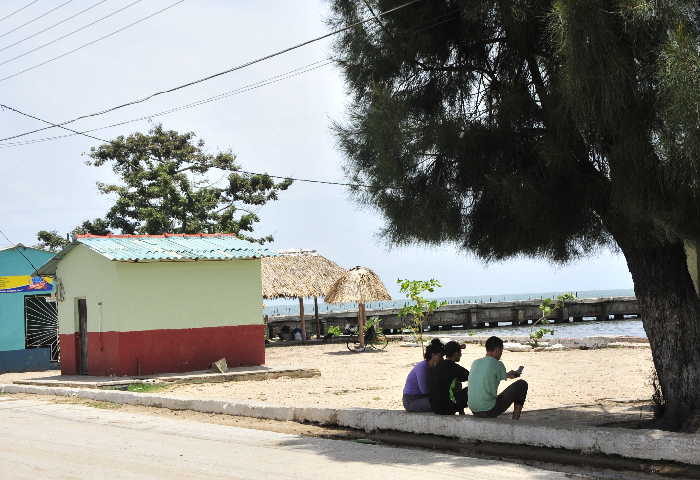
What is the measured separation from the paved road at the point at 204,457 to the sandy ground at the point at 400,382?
133 inches

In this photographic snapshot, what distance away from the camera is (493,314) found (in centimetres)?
5950

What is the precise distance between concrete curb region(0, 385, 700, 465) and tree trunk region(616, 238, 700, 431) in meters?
1.48

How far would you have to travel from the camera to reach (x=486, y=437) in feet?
33.7

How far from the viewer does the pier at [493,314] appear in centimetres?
5200

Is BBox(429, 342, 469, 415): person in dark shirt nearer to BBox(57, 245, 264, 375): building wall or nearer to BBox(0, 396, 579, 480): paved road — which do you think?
BBox(0, 396, 579, 480): paved road

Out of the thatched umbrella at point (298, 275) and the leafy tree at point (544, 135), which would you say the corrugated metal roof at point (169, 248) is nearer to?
the leafy tree at point (544, 135)

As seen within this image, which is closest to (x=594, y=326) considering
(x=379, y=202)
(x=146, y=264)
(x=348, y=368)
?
(x=348, y=368)

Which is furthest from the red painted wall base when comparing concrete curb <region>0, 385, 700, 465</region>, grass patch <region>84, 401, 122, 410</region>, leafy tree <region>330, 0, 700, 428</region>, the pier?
the pier

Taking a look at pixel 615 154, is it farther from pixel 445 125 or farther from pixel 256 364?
pixel 256 364

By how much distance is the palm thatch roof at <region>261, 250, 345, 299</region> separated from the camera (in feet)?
112

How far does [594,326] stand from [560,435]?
50752 mm

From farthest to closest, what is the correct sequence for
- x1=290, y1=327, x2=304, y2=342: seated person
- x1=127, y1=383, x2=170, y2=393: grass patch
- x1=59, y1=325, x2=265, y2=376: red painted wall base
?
x1=290, y1=327, x2=304, y2=342: seated person → x1=59, y1=325, x2=265, y2=376: red painted wall base → x1=127, y1=383, x2=170, y2=393: grass patch

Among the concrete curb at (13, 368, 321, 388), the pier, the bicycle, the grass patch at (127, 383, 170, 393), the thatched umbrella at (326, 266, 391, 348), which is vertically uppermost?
the thatched umbrella at (326, 266, 391, 348)

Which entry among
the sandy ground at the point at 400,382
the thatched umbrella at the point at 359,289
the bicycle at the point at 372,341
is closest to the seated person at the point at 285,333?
the bicycle at the point at 372,341
